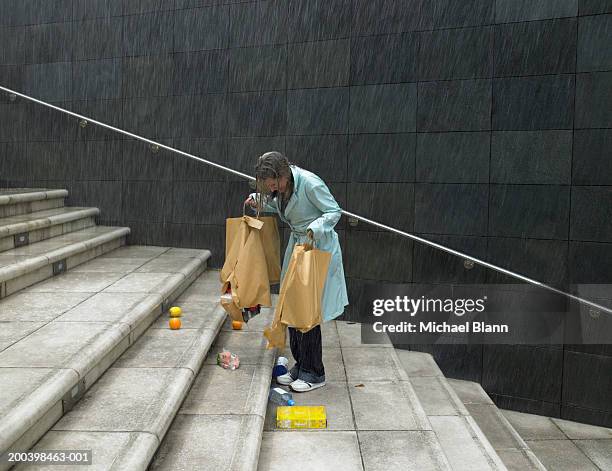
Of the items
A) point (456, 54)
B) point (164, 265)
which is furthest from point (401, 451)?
point (456, 54)

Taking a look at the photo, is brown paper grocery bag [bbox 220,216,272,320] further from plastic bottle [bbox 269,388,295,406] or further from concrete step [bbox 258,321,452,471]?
concrete step [bbox 258,321,452,471]

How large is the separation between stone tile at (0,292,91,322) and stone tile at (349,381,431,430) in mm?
2260

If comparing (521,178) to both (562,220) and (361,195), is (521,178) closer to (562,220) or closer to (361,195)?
(562,220)

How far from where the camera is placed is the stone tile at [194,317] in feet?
16.5

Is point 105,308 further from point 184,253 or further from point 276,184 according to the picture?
point 184,253

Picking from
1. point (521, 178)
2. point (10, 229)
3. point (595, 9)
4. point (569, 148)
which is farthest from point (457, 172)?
point (10, 229)

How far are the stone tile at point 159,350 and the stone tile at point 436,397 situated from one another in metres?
1.91

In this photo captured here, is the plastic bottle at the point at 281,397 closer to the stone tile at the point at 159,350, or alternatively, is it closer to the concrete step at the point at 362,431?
the concrete step at the point at 362,431

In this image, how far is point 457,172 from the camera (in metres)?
5.90

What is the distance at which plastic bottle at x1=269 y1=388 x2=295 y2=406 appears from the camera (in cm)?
436

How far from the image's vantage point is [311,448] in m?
Answer: 3.75

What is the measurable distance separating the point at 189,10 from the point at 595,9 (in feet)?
13.6

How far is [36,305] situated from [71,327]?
72cm

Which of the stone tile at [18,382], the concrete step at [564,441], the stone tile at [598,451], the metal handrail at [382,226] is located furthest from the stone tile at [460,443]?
the stone tile at [18,382]
